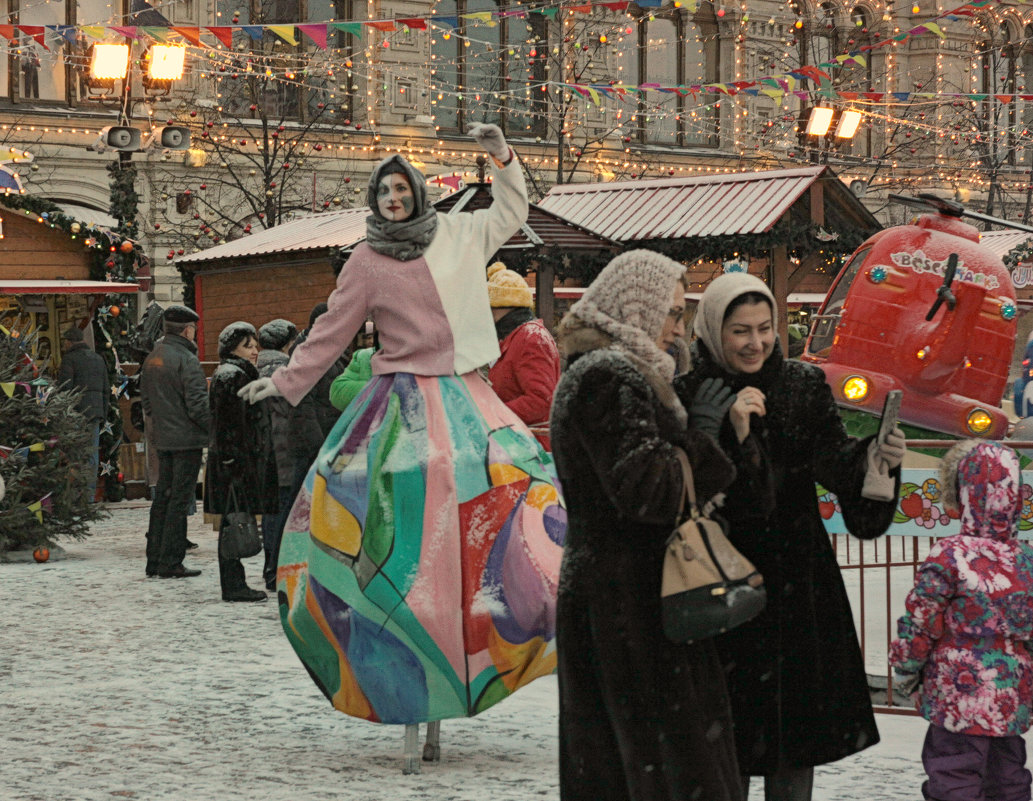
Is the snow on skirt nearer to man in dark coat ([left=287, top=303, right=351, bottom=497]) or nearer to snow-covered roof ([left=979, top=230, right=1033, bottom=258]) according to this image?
man in dark coat ([left=287, top=303, right=351, bottom=497])

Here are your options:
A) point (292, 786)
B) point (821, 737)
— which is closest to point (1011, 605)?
point (821, 737)

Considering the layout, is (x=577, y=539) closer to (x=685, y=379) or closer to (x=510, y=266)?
(x=685, y=379)

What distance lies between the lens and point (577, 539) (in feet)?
12.9

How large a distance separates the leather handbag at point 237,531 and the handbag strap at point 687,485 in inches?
240

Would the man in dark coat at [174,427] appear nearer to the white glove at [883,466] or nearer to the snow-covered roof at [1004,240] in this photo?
the white glove at [883,466]

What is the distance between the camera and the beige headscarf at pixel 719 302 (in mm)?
4109

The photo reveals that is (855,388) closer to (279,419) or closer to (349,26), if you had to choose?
(279,419)

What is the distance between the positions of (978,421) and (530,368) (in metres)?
6.35

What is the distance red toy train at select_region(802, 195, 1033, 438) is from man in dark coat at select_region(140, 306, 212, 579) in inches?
188

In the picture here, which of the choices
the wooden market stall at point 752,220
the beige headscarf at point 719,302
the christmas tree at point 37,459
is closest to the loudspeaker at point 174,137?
the wooden market stall at point 752,220

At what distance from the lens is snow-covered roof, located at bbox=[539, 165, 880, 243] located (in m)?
15.9

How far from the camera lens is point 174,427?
11.3m

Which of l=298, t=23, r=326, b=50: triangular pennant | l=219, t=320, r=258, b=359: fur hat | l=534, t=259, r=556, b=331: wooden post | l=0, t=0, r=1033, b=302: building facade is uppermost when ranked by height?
l=0, t=0, r=1033, b=302: building facade

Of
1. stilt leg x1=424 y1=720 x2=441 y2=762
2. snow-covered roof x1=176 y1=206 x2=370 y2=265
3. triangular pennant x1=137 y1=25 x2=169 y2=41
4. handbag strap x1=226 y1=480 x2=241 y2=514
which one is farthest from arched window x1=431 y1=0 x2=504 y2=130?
stilt leg x1=424 y1=720 x2=441 y2=762
